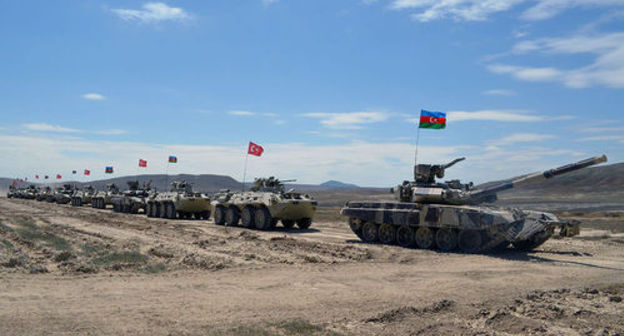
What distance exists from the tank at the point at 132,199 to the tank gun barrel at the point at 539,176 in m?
27.2

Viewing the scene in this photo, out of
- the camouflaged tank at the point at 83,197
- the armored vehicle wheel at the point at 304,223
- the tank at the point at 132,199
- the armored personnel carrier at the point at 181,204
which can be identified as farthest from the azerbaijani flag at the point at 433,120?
the camouflaged tank at the point at 83,197

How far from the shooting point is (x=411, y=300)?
9.92 metres

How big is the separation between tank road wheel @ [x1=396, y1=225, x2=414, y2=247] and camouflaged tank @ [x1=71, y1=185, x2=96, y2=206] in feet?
134

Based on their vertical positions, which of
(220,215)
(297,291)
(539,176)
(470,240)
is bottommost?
(297,291)

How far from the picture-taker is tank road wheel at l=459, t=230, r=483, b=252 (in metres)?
17.8

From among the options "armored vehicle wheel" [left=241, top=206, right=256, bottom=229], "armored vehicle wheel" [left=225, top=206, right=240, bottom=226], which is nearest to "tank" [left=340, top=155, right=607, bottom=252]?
"armored vehicle wheel" [left=241, top=206, right=256, bottom=229]

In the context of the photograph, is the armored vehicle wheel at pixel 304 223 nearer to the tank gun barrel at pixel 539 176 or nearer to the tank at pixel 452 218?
the tank at pixel 452 218

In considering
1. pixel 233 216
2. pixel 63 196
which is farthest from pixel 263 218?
pixel 63 196

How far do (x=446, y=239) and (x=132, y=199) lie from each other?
98.5ft

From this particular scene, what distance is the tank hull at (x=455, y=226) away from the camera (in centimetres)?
1694

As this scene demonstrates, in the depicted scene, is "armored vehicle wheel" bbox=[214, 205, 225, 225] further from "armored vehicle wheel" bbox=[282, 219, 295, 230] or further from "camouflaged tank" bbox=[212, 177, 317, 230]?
"armored vehicle wheel" bbox=[282, 219, 295, 230]

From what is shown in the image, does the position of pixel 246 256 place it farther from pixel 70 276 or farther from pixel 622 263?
pixel 622 263

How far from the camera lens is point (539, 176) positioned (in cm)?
1758

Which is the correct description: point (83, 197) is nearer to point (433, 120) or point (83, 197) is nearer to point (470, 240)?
point (433, 120)
